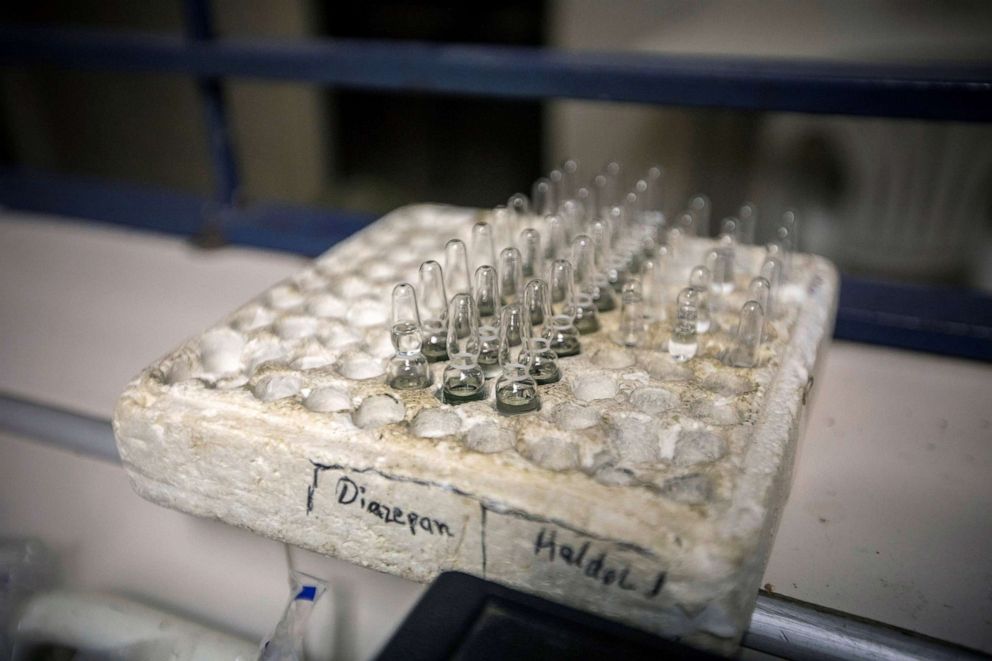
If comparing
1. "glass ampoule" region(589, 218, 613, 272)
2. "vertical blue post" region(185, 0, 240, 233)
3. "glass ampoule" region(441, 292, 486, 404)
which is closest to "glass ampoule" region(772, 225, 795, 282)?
"glass ampoule" region(589, 218, 613, 272)

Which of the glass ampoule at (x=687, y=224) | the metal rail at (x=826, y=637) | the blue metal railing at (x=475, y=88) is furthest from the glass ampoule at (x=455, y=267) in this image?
the metal rail at (x=826, y=637)

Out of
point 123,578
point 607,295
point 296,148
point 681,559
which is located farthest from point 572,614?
point 296,148

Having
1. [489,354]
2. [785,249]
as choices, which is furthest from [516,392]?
[785,249]

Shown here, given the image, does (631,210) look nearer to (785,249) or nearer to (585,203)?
(585,203)

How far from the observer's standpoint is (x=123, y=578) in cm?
104

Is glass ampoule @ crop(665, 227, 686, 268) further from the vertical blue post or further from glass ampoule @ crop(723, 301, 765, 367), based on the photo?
the vertical blue post

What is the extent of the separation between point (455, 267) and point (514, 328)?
0.25 metres

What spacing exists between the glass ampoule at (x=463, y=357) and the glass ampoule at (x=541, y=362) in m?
0.05

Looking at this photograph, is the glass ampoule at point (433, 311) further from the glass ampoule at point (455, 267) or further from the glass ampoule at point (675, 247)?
the glass ampoule at point (675, 247)

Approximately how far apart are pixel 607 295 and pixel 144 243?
125 cm

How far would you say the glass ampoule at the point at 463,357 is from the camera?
0.86 metres

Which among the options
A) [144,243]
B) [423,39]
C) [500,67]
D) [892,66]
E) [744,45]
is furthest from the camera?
[423,39]

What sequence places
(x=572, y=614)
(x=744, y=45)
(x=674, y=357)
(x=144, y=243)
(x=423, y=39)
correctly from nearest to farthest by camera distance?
(x=572, y=614)
(x=674, y=357)
(x=144, y=243)
(x=744, y=45)
(x=423, y=39)

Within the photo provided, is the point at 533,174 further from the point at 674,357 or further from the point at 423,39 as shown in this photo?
the point at 674,357
